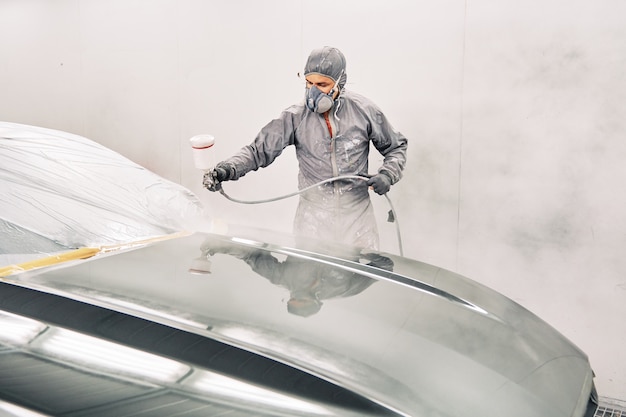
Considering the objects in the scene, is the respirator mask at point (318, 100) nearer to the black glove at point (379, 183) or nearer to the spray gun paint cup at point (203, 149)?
the black glove at point (379, 183)

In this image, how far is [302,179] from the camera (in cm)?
320

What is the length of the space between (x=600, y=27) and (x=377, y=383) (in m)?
3.00

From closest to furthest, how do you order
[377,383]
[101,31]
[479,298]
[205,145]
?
[377,383] < [479,298] < [205,145] < [101,31]

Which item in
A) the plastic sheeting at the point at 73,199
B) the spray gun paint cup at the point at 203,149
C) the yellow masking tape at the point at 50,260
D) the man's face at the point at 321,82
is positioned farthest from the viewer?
the man's face at the point at 321,82

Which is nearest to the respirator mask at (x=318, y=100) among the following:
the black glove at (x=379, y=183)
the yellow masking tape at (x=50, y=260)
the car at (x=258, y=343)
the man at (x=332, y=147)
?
the man at (x=332, y=147)

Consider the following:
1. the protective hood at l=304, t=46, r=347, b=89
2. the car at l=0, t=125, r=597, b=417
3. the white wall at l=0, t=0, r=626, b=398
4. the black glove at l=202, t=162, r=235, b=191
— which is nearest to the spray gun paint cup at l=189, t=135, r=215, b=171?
the black glove at l=202, t=162, r=235, b=191

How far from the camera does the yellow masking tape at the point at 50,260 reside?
1.21 m

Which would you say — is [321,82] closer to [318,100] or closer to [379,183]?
[318,100]

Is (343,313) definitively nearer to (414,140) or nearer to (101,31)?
(414,140)

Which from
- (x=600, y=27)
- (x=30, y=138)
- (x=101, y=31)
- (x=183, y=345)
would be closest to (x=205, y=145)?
(x=30, y=138)

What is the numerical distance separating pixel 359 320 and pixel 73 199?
100cm

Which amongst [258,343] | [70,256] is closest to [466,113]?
[70,256]

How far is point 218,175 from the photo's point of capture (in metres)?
2.77

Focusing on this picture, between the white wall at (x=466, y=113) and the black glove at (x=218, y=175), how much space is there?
1.26 m
